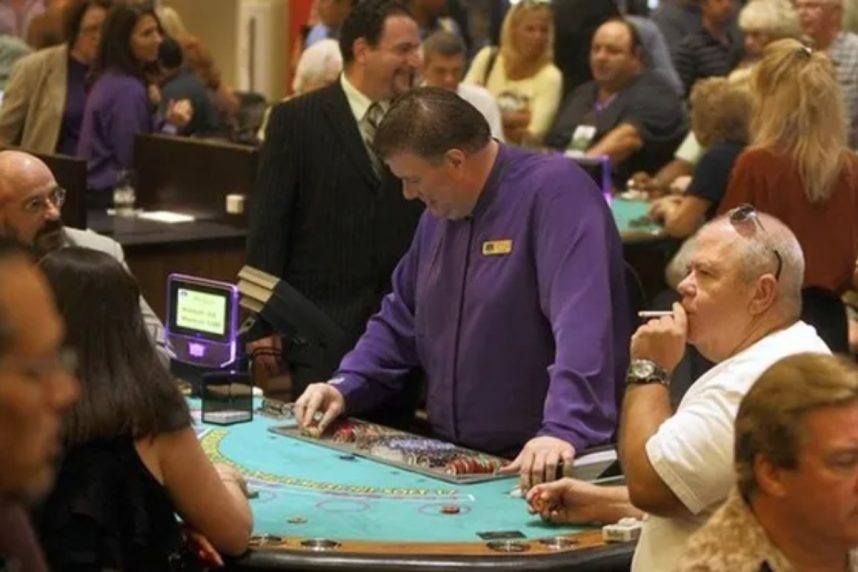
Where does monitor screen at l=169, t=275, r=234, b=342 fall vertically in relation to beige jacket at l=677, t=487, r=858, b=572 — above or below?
below

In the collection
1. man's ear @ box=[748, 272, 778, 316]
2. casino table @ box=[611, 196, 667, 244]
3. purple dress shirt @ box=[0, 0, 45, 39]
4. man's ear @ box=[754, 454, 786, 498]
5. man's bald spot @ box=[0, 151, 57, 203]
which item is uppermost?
man's ear @ box=[748, 272, 778, 316]

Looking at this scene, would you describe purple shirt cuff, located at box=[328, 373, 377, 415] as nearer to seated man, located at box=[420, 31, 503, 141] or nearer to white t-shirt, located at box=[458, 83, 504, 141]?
white t-shirt, located at box=[458, 83, 504, 141]

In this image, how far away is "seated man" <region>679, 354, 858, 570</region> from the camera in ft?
9.44

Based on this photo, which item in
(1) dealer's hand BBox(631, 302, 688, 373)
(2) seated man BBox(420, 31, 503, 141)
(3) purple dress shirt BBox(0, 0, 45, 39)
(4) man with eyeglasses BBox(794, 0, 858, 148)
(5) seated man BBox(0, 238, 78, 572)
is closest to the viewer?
(5) seated man BBox(0, 238, 78, 572)

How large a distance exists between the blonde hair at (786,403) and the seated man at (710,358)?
432 millimetres

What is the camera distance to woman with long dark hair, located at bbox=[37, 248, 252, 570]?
355 centimetres

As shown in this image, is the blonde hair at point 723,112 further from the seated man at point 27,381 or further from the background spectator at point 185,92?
the seated man at point 27,381

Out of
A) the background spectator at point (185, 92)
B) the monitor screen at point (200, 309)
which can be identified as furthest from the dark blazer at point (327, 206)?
the background spectator at point (185, 92)

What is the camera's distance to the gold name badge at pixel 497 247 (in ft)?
15.0

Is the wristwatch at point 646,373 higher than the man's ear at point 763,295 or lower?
lower

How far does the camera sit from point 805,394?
2873 mm

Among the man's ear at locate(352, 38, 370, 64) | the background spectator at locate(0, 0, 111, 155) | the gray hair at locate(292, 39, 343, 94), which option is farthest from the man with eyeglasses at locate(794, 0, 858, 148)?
the background spectator at locate(0, 0, 111, 155)

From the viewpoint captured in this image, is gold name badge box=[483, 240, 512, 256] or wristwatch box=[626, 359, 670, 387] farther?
gold name badge box=[483, 240, 512, 256]

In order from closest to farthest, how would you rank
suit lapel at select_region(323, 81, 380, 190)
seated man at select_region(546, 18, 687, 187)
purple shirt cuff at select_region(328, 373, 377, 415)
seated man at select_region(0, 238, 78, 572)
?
seated man at select_region(0, 238, 78, 572) < purple shirt cuff at select_region(328, 373, 377, 415) < suit lapel at select_region(323, 81, 380, 190) < seated man at select_region(546, 18, 687, 187)
